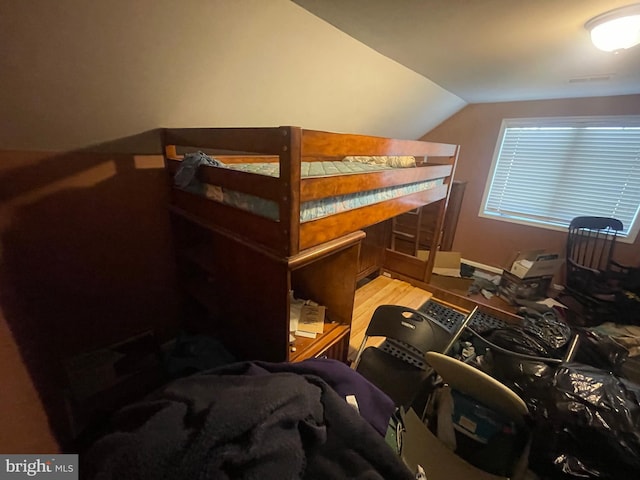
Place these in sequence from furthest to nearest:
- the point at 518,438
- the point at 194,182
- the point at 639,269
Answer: the point at 639,269
the point at 194,182
the point at 518,438

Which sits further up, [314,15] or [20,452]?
[314,15]

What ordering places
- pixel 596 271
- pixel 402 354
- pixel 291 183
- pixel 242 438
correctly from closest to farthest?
pixel 242 438 → pixel 291 183 → pixel 402 354 → pixel 596 271

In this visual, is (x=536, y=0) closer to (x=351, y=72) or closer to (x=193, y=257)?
(x=351, y=72)

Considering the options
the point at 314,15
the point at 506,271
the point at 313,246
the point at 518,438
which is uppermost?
the point at 314,15

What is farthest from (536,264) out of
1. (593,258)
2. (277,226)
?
(277,226)

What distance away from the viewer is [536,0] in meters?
1.04

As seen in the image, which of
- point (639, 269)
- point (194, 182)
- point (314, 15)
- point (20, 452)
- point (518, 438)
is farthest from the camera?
point (639, 269)

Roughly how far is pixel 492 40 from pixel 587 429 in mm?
1781

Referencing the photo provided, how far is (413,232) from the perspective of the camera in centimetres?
282

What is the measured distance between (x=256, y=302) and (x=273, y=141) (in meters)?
0.72

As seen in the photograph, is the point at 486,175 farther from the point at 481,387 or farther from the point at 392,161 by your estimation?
the point at 481,387

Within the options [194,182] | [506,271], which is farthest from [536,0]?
[506,271]

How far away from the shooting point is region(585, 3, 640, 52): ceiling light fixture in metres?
1.09

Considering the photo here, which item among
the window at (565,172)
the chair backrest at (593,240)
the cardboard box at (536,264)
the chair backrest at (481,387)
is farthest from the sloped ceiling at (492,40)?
the cardboard box at (536,264)
